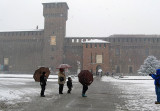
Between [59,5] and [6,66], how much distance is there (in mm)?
19138

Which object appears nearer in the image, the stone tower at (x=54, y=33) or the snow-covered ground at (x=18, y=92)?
the snow-covered ground at (x=18, y=92)

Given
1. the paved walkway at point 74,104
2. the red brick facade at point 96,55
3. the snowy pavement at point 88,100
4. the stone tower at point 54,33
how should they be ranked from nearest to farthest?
the paved walkway at point 74,104, the snowy pavement at point 88,100, the red brick facade at point 96,55, the stone tower at point 54,33

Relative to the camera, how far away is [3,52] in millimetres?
43719

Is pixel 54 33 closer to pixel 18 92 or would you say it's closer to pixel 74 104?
pixel 18 92

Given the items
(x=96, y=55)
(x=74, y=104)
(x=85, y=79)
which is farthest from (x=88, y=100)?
(x=96, y=55)

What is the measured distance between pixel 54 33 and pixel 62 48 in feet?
12.6

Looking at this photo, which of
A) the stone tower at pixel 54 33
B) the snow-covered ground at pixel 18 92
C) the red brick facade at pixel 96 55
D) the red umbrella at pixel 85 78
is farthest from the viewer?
the stone tower at pixel 54 33

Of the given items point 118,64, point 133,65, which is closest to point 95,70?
point 118,64

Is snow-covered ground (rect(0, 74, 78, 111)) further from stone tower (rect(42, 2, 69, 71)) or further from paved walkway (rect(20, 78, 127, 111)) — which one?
stone tower (rect(42, 2, 69, 71))

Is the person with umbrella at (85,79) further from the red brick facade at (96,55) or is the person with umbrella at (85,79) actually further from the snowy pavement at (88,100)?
the red brick facade at (96,55)

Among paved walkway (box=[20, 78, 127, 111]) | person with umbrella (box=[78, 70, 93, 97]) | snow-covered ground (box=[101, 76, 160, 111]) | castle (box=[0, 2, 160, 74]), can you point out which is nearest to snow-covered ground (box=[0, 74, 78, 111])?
paved walkway (box=[20, 78, 127, 111])

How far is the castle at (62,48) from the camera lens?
3938 cm

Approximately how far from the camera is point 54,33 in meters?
40.1

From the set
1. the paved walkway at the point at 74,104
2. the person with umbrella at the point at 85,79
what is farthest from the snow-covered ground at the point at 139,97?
the person with umbrella at the point at 85,79
